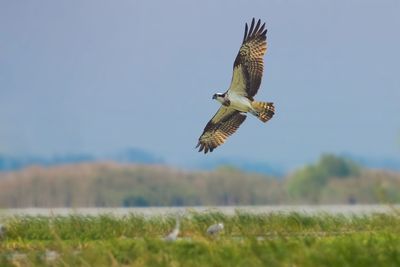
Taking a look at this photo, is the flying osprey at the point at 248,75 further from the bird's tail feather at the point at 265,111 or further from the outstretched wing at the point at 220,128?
the outstretched wing at the point at 220,128

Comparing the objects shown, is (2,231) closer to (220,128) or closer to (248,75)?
(248,75)

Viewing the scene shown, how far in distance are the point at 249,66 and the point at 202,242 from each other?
9.15 m

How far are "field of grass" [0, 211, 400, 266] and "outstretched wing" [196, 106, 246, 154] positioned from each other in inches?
134

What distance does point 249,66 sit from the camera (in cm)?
2270

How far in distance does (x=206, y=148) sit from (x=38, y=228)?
5746 millimetres

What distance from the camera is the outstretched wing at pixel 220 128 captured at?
23.9 meters

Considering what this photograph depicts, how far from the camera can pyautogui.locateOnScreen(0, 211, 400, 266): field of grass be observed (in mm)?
12633

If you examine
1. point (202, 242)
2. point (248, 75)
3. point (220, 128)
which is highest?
point (248, 75)

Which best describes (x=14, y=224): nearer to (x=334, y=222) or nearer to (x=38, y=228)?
(x=38, y=228)

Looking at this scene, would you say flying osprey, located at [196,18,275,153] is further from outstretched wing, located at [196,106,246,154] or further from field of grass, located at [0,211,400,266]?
field of grass, located at [0,211,400,266]

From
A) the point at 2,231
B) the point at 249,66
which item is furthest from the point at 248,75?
the point at 2,231

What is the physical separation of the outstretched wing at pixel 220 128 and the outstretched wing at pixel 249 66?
3.37ft

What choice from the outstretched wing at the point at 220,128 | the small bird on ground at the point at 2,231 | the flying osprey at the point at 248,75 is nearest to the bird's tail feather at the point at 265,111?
the flying osprey at the point at 248,75

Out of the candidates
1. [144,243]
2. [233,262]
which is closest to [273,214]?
[144,243]
